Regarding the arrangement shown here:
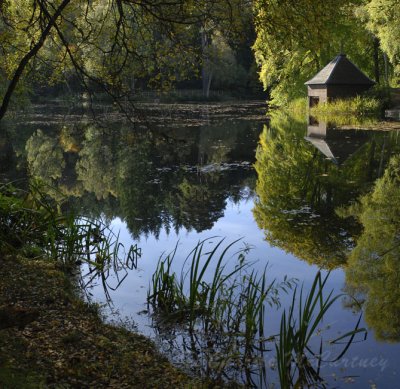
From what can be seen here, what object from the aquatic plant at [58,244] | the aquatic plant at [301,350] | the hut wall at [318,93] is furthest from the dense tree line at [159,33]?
the hut wall at [318,93]

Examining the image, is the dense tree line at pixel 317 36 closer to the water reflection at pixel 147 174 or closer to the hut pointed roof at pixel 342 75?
the hut pointed roof at pixel 342 75

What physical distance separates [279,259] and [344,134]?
16.9 meters

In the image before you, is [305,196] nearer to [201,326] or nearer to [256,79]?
[201,326]

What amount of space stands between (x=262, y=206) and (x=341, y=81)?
25576mm

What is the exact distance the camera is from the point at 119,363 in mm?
4469

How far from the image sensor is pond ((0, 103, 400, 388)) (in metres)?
5.80

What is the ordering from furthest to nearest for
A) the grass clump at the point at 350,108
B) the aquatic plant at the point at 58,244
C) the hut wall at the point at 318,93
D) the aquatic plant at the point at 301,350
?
1. the hut wall at the point at 318,93
2. the grass clump at the point at 350,108
3. the aquatic plant at the point at 58,244
4. the aquatic plant at the point at 301,350

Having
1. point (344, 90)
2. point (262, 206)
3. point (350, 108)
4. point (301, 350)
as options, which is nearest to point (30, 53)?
point (301, 350)

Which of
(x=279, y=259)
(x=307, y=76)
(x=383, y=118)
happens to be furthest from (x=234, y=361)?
(x=307, y=76)

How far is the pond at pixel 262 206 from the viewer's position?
19.0 ft

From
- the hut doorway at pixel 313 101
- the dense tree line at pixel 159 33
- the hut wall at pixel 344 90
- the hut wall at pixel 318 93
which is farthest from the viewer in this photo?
the hut doorway at pixel 313 101

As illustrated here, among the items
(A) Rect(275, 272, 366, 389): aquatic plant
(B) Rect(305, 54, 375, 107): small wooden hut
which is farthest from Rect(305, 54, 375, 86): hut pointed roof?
(A) Rect(275, 272, 366, 389): aquatic plant

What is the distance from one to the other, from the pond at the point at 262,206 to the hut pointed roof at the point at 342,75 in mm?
10597

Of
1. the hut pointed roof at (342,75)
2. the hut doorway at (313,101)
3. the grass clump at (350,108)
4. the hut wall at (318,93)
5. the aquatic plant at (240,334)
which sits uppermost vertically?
the hut pointed roof at (342,75)
